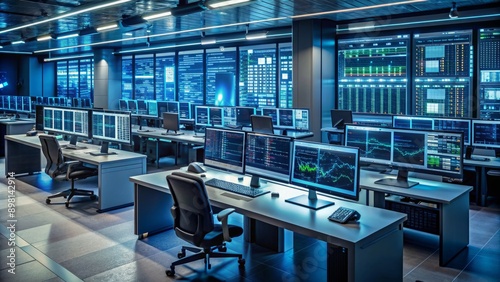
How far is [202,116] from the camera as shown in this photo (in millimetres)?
8805

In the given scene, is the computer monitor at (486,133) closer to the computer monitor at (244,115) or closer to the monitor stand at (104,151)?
the computer monitor at (244,115)

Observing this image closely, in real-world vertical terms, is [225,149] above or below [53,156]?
above

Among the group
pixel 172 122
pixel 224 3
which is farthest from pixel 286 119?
pixel 224 3

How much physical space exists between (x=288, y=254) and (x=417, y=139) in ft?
5.26

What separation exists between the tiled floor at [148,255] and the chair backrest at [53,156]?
1.98 feet

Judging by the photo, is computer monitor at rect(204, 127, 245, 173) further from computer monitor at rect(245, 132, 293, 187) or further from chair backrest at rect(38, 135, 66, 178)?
chair backrest at rect(38, 135, 66, 178)

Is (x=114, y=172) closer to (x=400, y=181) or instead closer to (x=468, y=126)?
(x=400, y=181)

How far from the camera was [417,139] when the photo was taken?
3877 millimetres

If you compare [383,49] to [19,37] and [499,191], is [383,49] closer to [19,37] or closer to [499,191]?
[499,191]

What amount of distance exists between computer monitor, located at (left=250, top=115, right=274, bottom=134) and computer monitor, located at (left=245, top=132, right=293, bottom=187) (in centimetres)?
362

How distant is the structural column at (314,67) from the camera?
871 cm

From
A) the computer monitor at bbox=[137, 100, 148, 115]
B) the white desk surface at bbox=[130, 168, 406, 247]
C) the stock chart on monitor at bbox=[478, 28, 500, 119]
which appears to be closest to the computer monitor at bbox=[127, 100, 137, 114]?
the computer monitor at bbox=[137, 100, 148, 115]

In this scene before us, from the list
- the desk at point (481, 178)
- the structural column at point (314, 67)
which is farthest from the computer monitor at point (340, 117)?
the desk at point (481, 178)

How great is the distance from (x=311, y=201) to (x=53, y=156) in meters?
3.86
